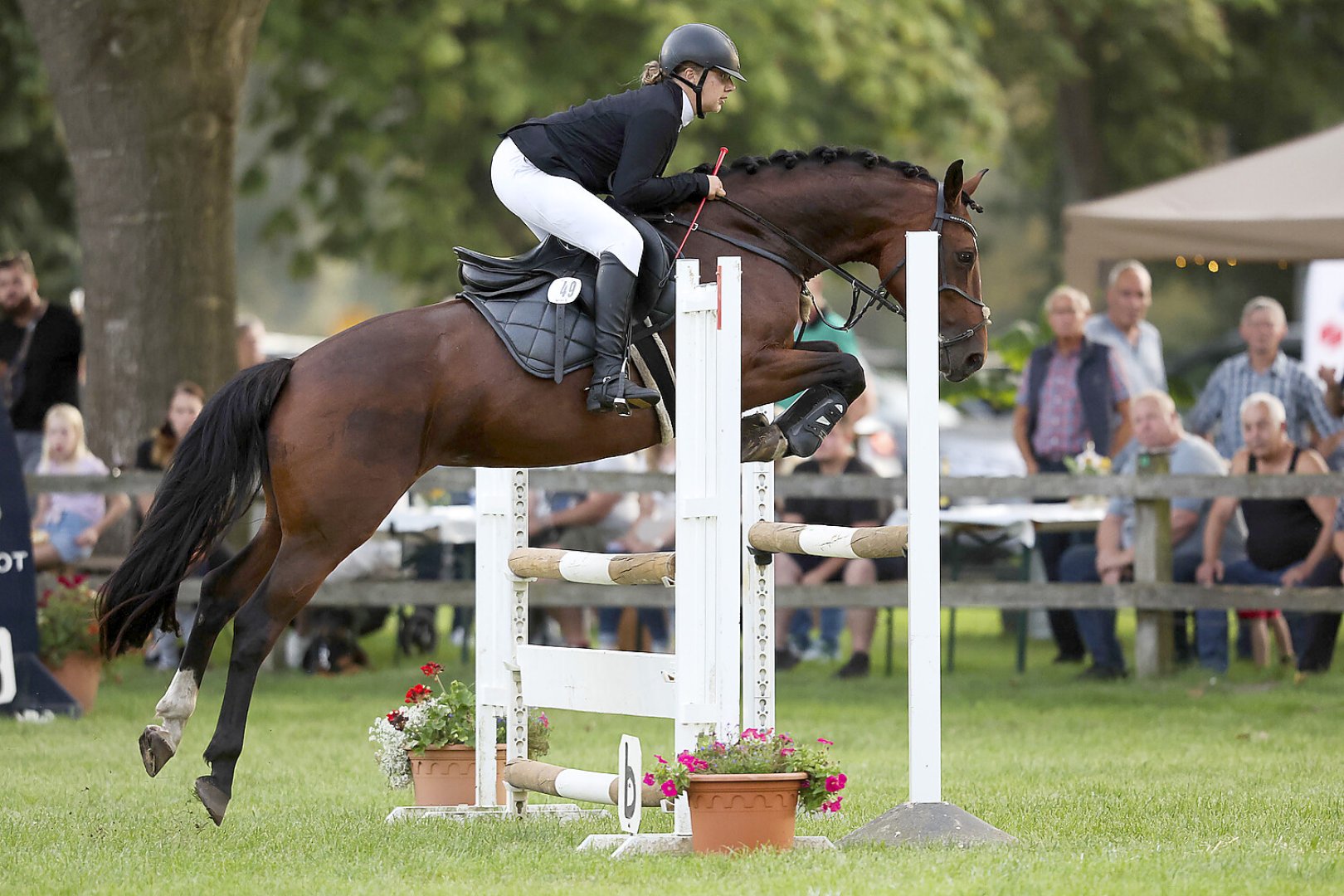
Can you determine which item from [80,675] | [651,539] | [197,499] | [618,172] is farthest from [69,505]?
[618,172]

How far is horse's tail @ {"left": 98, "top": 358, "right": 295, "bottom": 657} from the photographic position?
6.02 metres

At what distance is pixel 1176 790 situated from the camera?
22.1 feet

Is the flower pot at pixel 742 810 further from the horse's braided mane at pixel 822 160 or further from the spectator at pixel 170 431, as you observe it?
the spectator at pixel 170 431

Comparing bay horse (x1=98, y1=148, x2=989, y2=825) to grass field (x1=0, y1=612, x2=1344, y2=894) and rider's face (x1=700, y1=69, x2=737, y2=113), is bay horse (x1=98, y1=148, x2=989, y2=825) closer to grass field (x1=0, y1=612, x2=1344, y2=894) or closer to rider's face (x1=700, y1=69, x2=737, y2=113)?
rider's face (x1=700, y1=69, x2=737, y2=113)

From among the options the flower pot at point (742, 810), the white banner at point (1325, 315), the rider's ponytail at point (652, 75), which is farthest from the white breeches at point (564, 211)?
the white banner at point (1325, 315)

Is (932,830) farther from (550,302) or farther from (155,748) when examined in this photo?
(155,748)

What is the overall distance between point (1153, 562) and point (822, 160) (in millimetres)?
4805

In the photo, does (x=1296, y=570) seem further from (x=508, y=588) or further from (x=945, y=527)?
(x=508, y=588)

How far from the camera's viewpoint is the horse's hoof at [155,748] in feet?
18.7

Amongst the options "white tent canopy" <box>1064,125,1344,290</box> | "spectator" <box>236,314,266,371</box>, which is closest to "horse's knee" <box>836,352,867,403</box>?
"white tent canopy" <box>1064,125,1344,290</box>

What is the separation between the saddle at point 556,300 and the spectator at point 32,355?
22.3 feet

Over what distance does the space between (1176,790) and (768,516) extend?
1.99 m

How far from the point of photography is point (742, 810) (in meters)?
5.17

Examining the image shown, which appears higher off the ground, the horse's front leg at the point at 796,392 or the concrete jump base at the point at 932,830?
the horse's front leg at the point at 796,392
